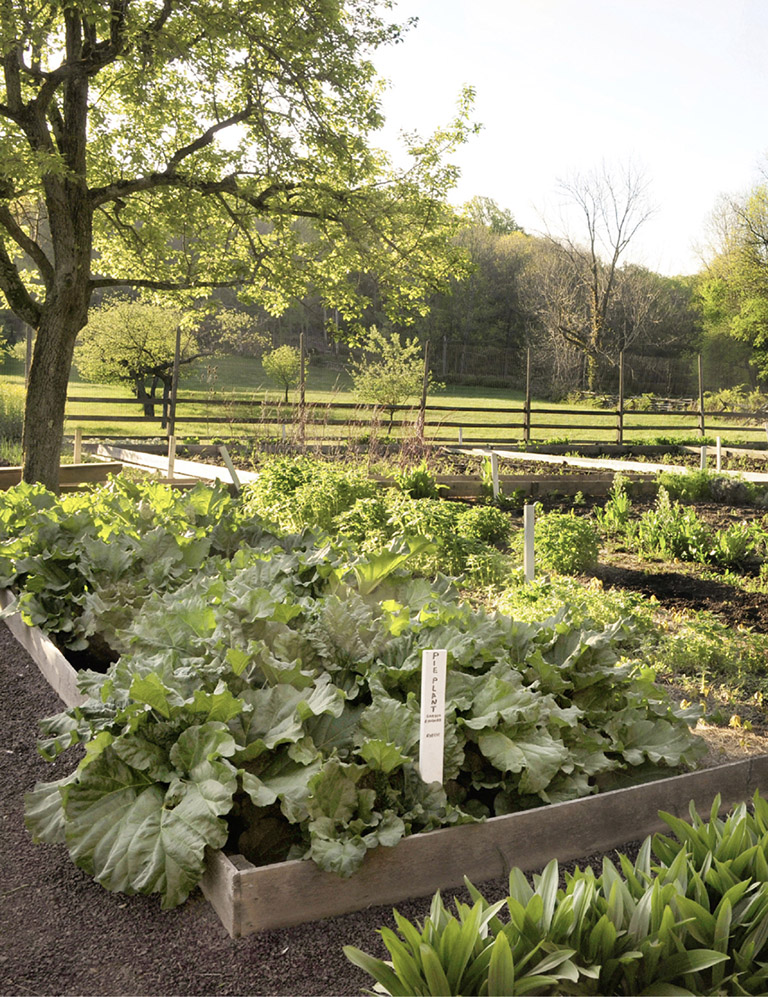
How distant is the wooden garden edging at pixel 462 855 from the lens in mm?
2244

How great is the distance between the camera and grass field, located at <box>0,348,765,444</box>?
15727 mm

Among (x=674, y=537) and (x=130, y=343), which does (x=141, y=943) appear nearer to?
(x=674, y=537)

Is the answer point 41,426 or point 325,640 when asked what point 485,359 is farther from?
point 325,640

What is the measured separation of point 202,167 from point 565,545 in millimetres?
6920

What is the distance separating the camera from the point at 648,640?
14.7 ft

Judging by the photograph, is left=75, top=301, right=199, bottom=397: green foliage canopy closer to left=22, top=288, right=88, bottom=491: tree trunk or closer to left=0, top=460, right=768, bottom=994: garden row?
left=22, top=288, right=88, bottom=491: tree trunk

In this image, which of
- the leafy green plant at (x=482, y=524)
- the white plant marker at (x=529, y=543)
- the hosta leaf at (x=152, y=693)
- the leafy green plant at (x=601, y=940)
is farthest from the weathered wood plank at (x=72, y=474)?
the leafy green plant at (x=601, y=940)

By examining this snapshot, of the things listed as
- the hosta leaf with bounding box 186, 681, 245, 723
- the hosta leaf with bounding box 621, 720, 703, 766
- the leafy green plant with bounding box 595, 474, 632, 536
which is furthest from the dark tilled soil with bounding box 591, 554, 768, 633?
the hosta leaf with bounding box 186, 681, 245, 723

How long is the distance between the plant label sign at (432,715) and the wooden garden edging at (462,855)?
18cm

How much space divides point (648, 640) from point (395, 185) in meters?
6.66

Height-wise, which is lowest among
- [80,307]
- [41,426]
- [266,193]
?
[41,426]

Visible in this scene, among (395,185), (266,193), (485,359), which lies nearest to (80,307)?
(266,193)

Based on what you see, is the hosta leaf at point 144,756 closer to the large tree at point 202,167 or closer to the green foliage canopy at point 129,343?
the large tree at point 202,167

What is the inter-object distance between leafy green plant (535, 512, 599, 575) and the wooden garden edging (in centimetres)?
309
